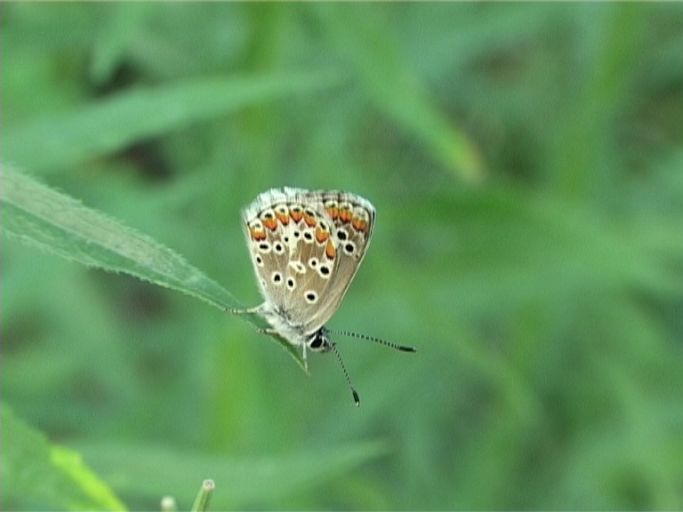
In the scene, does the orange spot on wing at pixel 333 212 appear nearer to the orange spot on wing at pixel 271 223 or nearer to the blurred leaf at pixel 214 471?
the orange spot on wing at pixel 271 223

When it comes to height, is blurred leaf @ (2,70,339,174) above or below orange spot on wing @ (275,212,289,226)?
above

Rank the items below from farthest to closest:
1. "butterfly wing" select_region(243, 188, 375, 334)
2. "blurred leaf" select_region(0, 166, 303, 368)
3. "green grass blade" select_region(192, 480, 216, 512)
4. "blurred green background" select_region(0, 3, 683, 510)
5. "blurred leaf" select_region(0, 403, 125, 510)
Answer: "blurred green background" select_region(0, 3, 683, 510), "butterfly wing" select_region(243, 188, 375, 334), "blurred leaf" select_region(0, 403, 125, 510), "blurred leaf" select_region(0, 166, 303, 368), "green grass blade" select_region(192, 480, 216, 512)

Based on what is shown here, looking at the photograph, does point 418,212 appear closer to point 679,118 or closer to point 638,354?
point 638,354

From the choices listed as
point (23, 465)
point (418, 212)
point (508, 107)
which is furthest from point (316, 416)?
point (23, 465)

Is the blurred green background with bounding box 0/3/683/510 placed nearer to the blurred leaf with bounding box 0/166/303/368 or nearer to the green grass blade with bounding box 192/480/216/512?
the blurred leaf with bounding box 0/166/303/368

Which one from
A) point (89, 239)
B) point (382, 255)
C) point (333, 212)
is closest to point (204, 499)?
A: point (89, 239)

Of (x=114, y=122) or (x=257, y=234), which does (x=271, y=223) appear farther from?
(x=114, y=122)

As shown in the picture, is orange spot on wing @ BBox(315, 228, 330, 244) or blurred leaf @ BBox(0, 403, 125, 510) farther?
orange spot on wing @ BBox(315, 228, 330, 244)

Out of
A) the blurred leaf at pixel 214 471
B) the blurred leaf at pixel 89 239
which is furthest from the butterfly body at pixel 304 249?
the blurred leaf at pixel 89 239

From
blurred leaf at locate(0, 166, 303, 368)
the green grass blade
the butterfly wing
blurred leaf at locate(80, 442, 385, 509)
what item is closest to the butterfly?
the butterfly wing
